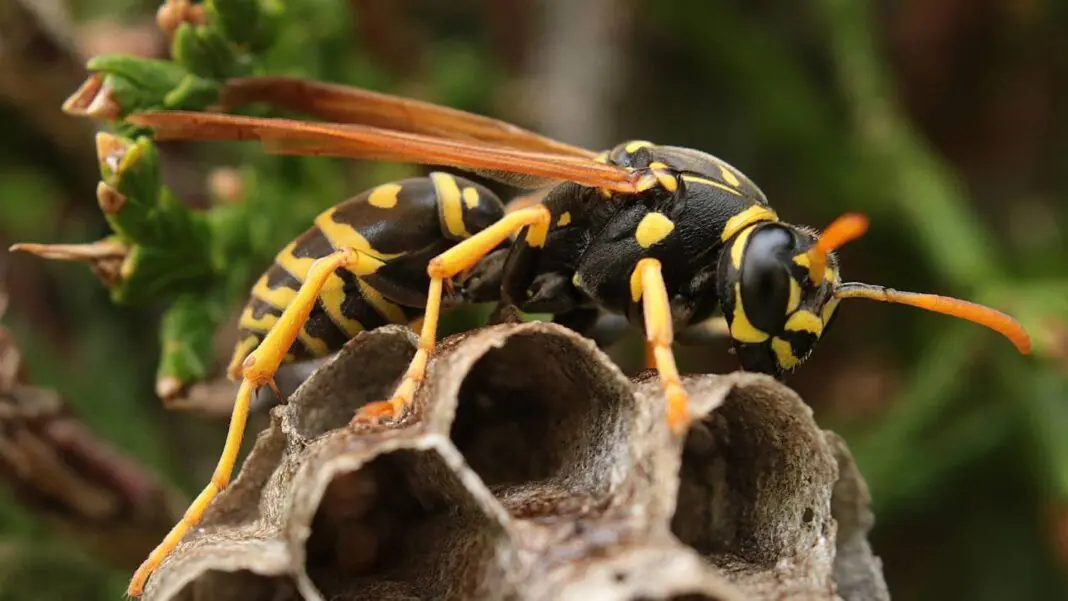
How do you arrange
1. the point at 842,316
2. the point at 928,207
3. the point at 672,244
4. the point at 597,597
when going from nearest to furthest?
the point at 597,597 → the point at 672,244 → the point at 928,207 → the point at 842,316

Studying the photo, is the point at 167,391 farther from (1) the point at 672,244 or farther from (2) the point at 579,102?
(2) the point at 579,102

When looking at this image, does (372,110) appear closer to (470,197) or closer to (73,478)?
(470,197)

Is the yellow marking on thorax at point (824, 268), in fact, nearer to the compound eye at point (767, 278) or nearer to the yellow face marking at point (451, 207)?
the compound eye at point (767, 278)

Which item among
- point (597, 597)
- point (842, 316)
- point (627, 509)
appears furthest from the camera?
point (842, 316)

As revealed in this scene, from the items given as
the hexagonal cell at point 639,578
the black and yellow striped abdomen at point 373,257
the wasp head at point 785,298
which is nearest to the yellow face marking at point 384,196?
the black and yellow striped abdomen at point 373,257

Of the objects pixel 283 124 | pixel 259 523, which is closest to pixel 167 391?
pixel 259 523

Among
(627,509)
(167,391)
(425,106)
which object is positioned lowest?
(627,509)

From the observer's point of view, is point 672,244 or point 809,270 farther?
point 672,244

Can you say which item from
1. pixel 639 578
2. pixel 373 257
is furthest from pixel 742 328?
pixel 373 257
